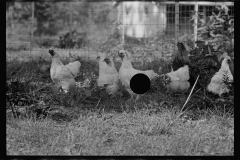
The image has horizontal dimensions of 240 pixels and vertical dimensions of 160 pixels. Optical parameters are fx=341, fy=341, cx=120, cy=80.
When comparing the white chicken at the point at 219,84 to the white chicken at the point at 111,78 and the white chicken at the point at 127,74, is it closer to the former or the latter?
the white chicken at the point at 127,74

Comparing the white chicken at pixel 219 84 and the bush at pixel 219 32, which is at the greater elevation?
the bush at pixel 219 32

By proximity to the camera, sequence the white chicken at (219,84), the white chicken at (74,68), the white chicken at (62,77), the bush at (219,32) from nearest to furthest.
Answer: the white chicken at (219,84)
the white chicken at (62,77)
the white chicken at (74,68)
the bush at (219,32)

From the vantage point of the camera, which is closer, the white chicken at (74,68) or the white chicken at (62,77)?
the white chicken at (62,77)

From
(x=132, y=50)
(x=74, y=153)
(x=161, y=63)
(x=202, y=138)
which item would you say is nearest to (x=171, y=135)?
(x=202, y=138)

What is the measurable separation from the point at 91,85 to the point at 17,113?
100 cm

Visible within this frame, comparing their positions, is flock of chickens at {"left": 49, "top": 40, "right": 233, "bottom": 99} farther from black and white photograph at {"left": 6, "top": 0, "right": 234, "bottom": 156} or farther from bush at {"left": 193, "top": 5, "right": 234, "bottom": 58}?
bush at {"left": 193, "top": 5, "right": 234, "bottom": 58}

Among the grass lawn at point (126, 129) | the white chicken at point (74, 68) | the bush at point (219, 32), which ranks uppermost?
the bush at point (219, 32)

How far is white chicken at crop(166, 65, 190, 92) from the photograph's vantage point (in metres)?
4.40

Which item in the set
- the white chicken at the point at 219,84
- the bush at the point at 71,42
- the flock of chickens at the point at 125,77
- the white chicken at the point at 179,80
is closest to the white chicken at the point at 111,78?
the flock of chickens at the point at 125,77

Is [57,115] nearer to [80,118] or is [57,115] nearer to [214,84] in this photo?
[80,118]

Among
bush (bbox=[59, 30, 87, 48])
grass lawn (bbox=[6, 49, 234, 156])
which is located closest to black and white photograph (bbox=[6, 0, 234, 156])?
grass lawn (bbox=[6, 49, 234, 156])

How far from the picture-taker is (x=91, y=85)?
4.14 meters

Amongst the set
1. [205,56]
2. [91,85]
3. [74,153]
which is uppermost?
[205,56]

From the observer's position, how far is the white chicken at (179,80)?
14.4ft
